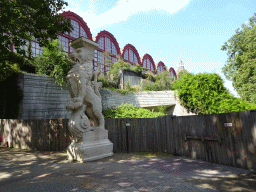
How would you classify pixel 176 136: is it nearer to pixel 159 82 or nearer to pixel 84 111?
pixel 84 111

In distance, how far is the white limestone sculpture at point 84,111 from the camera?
557cm

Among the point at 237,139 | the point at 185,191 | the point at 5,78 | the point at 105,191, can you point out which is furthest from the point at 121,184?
the point at 5,78

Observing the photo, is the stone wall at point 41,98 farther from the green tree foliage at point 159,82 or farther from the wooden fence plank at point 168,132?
the green tree foliage at point 159,82

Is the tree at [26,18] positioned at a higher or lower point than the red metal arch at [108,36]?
lower

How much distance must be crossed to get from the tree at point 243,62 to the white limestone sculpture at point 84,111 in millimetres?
17232

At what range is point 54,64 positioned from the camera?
1195cm

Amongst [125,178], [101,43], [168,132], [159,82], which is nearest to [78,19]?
[101,43]

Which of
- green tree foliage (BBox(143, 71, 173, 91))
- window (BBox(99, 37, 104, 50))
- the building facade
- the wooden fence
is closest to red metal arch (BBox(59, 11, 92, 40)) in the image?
the building facade

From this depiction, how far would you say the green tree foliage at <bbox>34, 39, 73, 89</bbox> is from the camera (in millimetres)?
11233

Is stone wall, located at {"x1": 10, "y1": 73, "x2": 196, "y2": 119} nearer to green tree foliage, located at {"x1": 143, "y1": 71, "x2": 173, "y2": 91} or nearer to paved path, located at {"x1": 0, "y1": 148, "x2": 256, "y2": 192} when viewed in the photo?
paved path, located at {"x1": 0, "y1": 148, "x2": 256, "y2": 192}

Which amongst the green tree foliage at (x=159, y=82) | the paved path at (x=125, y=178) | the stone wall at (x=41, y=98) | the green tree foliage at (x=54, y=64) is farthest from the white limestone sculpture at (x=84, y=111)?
the green tree foliage at (x=159, y=82)

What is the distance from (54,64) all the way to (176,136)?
10.1 metres

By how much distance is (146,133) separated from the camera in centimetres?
749

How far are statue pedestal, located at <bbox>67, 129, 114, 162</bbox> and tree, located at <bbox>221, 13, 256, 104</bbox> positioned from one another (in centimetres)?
1706
